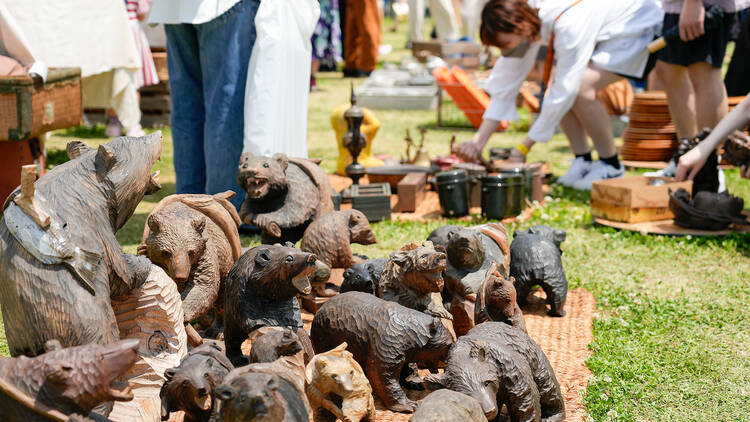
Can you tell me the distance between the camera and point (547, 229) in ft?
11.9

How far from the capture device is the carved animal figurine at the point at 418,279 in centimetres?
263

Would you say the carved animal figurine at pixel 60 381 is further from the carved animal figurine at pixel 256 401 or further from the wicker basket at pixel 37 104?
the wicker basket at pixel 37 104

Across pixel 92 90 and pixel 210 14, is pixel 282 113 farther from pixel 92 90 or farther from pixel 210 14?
pixel 92 90

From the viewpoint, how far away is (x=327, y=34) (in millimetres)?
12742

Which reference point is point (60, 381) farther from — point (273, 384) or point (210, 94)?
point (210, 94)

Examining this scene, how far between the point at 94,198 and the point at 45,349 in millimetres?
400

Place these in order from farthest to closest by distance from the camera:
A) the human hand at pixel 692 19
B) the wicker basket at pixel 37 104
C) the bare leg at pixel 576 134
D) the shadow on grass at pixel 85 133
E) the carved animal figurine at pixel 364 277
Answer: the shadow on grass at pixel 85 133
the bare leg at pixel 576 134
the human hand at pixel 692 19
the wicker basket at pixel 37 104
the carved animal figurine at pixel 364 277

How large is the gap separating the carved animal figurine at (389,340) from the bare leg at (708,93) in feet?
13.0

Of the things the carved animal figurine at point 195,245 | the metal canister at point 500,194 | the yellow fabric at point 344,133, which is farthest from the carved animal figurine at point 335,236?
the yellow fabric at point 344,133

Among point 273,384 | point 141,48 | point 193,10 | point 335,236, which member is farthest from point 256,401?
point 141,48

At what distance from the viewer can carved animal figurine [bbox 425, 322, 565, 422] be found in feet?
7.09

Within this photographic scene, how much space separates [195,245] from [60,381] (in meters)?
1.01

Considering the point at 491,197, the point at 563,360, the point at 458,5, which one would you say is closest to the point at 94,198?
the point at 563,360

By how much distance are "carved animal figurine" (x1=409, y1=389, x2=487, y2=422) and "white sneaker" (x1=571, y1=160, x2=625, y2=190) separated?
448 cm
